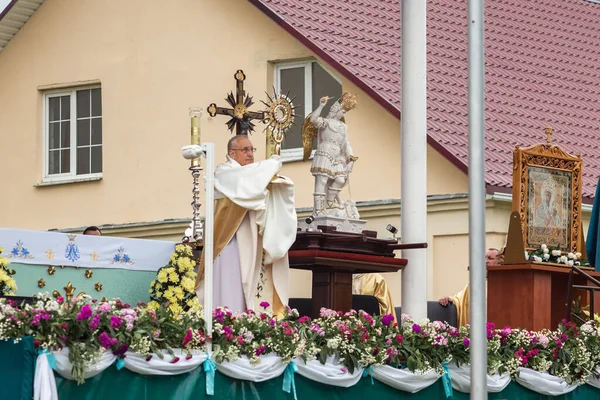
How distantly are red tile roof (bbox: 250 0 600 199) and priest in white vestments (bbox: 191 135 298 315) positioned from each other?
667cm

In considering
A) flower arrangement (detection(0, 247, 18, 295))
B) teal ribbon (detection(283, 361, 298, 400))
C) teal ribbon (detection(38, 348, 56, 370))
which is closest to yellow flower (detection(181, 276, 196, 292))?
flower arrangement (detection(0, 247, 18, 295))

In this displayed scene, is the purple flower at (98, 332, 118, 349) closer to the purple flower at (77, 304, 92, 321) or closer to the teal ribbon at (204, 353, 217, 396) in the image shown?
the purple flower at (77, 304, 92, 321)

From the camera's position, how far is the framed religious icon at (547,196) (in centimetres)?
1355

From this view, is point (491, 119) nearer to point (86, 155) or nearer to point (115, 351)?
point (86, 155)

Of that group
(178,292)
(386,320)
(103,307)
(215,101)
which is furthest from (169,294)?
(215,101)

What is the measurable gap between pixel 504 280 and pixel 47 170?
1059 centimetres

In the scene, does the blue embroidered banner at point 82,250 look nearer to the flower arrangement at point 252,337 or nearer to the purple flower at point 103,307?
the flower arrangement at point 252,337

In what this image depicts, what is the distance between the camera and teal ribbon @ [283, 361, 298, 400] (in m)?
10.5

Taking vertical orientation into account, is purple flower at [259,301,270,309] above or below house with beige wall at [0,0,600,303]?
below

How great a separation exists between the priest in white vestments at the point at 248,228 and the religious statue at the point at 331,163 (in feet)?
2.95

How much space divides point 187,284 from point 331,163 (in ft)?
5.32

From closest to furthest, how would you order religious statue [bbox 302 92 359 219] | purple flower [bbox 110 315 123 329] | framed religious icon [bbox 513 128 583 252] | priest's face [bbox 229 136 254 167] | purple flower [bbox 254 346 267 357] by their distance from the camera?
purple flower [bbox 110 315 123 329] < purple flower [bbox 254 346 267 357] < priest's face [bbox 229 136 254 167] < religious statue [bbox 302 92 359 219] < framed religious icon [bbox 513 128 583 252]

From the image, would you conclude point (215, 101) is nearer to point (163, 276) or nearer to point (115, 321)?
point (163, 276)

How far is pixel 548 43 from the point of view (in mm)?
22812
